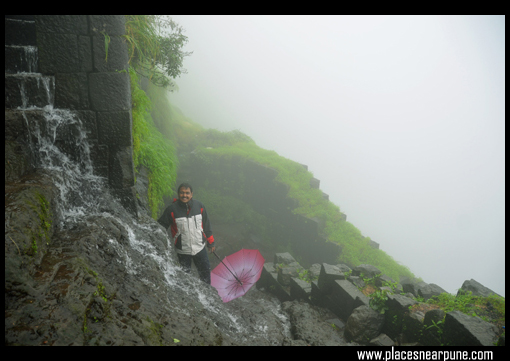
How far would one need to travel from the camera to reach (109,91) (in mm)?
4398

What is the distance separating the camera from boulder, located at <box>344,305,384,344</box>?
3.93 meters

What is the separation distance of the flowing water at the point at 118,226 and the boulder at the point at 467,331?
223cm

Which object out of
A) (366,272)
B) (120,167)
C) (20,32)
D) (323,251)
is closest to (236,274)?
(366,272)

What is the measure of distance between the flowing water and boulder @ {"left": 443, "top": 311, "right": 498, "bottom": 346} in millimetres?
2233

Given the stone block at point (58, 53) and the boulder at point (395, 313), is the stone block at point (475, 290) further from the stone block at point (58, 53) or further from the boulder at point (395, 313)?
the stone block at point (58, 53)

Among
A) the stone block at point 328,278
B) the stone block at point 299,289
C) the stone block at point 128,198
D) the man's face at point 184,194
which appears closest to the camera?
the stone block at point 128,198

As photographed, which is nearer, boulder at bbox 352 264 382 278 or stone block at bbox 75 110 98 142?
stone block at bbox 75 110 98 142

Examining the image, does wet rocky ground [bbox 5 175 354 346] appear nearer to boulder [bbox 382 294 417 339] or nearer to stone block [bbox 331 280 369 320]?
stone block [bbox 331 280 369 320]

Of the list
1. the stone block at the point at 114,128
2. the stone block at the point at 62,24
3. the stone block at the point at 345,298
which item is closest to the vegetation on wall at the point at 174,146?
the stone block at the point at 114,128

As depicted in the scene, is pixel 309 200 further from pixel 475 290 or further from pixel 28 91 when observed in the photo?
pixel 28 91

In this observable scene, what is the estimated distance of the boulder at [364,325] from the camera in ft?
12.9

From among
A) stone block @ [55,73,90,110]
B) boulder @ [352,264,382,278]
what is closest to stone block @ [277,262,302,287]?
boulder @ [352,264,382,278]

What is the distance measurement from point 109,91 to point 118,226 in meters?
2.25
